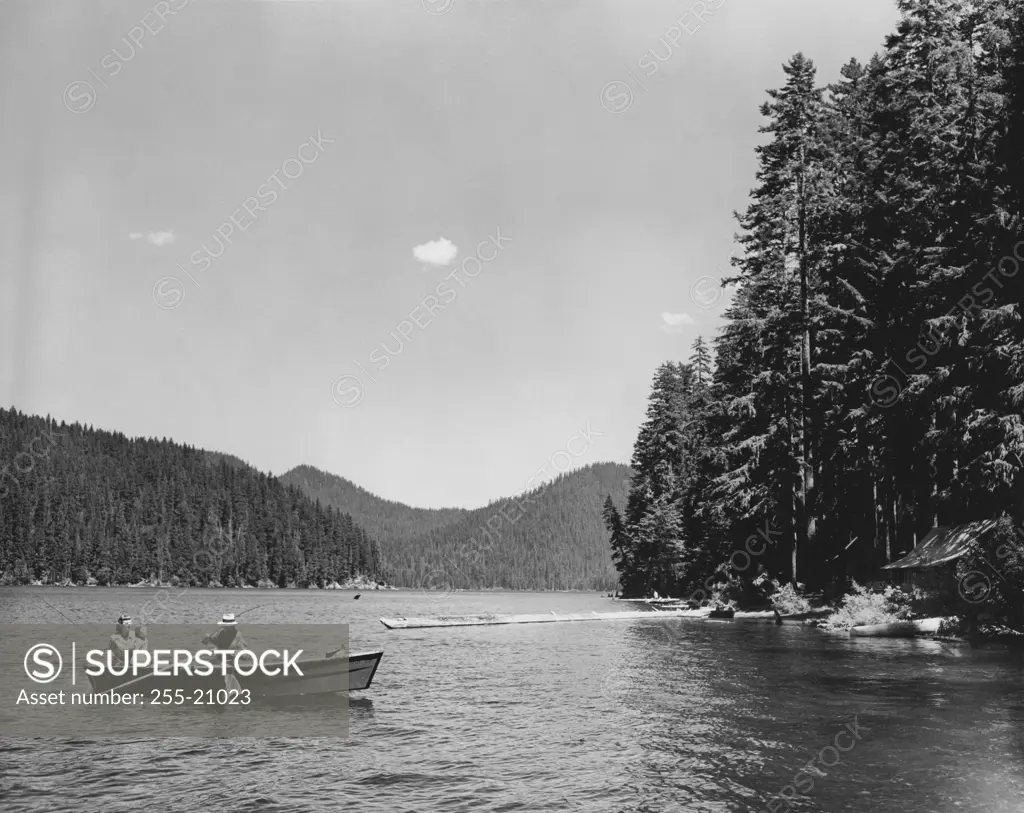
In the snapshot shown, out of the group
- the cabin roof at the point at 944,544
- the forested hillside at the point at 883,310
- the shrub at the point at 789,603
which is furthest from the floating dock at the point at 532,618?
the cabin roof at the point at 944,544

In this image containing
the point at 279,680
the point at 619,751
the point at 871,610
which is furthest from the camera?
the point at 871,610

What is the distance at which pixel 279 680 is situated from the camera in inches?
819

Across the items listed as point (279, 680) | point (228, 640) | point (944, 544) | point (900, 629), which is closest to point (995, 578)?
point (944, 544)

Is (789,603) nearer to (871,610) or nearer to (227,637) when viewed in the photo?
(871,610)

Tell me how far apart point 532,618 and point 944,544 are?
25.8m

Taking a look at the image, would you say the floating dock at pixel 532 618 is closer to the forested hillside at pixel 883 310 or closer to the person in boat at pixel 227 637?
→ the forested hillside at pixel 883 310

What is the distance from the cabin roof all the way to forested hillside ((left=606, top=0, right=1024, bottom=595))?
3.41 ft

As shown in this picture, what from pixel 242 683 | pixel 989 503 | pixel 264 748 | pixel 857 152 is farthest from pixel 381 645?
pixel 857 152

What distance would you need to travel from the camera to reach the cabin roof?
31.0m

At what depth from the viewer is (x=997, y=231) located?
30.6 metres

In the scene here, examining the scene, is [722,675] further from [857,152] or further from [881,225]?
[857,152]

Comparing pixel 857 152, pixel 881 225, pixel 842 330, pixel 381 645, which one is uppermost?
pixel 857 152

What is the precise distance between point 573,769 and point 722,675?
11605 mm

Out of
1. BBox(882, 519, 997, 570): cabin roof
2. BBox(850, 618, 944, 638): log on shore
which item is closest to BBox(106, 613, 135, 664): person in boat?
BBox(850, 618, 944, 638): log on shore
